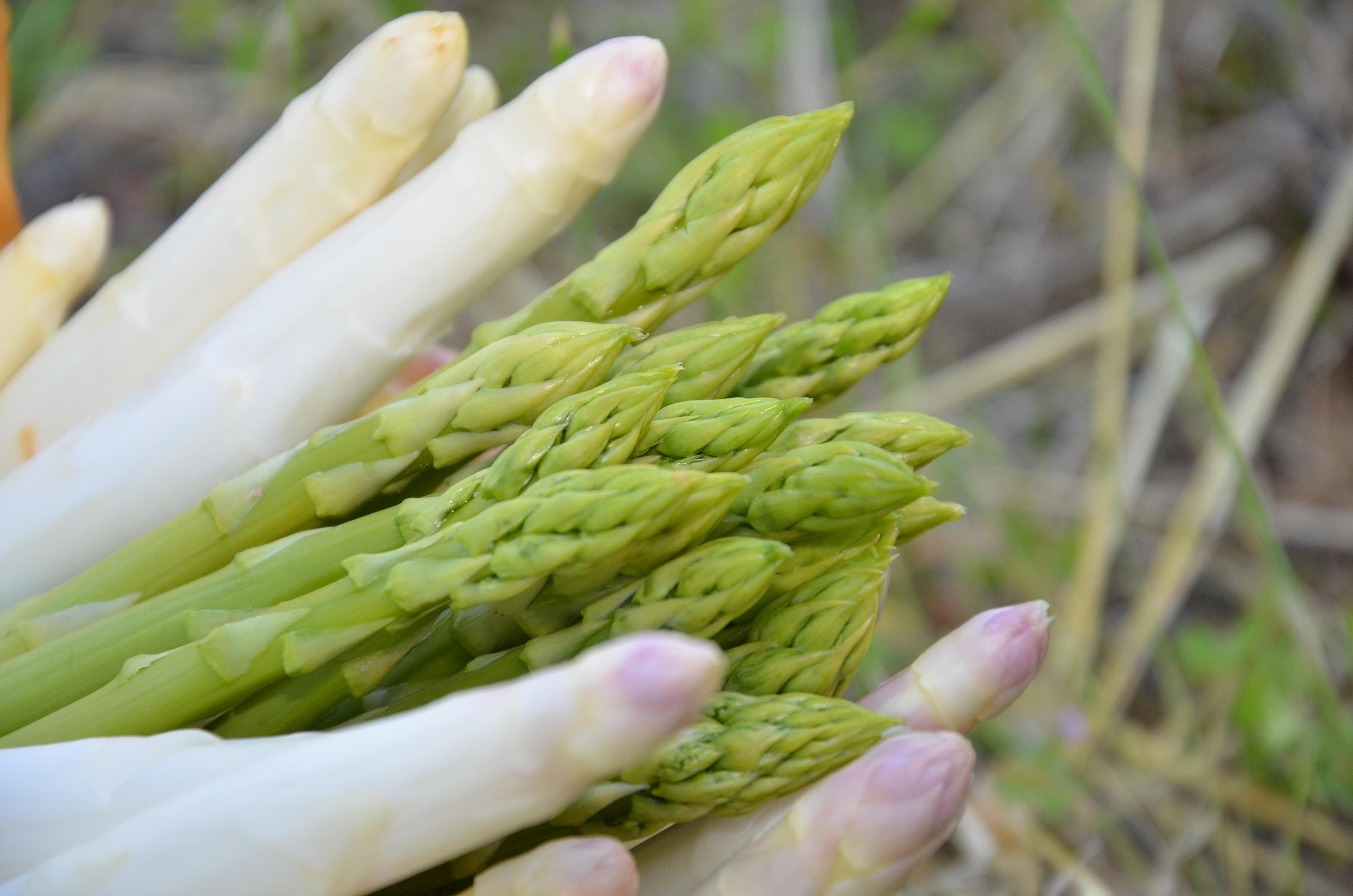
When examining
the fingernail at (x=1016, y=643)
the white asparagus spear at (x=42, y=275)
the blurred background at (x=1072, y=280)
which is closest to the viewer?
the fingernail at (x=1016, y=643)

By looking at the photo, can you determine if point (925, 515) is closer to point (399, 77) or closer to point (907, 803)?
point (907, 803)

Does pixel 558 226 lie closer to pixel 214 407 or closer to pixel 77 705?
pixel 214 407

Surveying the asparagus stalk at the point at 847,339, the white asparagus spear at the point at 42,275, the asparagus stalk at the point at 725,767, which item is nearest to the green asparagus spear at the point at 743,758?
the asparagus stalk at the point at 725,767

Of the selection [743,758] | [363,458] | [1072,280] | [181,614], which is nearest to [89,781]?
[181,614]

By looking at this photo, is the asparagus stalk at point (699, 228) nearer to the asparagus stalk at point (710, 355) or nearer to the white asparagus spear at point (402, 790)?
the asparagus stalk at point (710, 355)

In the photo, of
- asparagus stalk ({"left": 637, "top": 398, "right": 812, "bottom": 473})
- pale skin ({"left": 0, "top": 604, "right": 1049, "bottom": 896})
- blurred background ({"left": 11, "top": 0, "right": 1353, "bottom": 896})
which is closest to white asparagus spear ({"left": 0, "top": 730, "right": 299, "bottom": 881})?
pale skin ({"left": 0, "top": 604, "right": 1049, "bottom": 896})

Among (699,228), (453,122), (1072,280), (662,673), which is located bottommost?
(1072,280)
